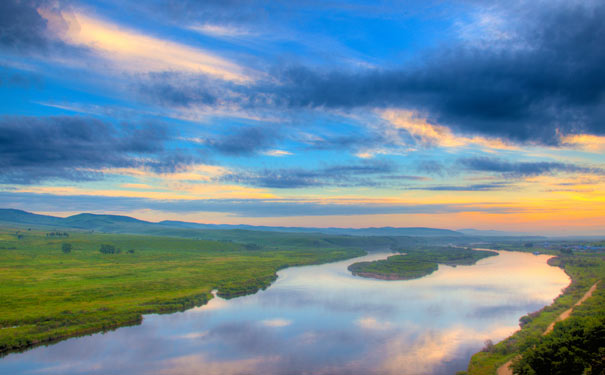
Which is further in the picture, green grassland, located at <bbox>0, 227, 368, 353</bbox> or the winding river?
green grassland, located at <bbox>0, 227, 368, 353</bbox>

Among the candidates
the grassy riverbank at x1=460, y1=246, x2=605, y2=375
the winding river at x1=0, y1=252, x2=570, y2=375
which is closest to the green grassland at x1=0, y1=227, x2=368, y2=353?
the winding river at x1=0, y1=252, x2=570, y2=375

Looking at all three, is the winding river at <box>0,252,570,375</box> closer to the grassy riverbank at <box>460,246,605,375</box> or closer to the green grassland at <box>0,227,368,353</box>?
the grassy riverbank at <box>460,246,605,375</box>

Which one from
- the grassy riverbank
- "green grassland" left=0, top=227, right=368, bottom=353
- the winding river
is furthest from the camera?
"green grassland" left=0, top=227, right=368, bottom=353

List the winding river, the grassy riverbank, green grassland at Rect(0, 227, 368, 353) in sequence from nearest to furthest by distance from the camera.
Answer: the grassy riverbank < the winding river < green grassland at Rect(0, 227, 368, 353)

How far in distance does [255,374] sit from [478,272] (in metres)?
87.0

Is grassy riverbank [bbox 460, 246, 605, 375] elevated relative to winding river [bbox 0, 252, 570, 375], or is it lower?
elevated

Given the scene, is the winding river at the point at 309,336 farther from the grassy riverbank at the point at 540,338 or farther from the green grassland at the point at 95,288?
the green grassland at the point at 95,288

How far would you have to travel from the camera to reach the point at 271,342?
42.0m

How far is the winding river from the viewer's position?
115 ft

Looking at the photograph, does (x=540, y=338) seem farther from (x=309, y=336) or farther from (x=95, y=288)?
(x=95, y=288)

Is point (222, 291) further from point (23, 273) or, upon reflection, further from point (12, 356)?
point (23, 273)

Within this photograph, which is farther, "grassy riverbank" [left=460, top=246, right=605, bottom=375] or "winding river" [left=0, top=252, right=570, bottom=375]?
"winding river" [left=0, top=252, right=570, bottom=375]

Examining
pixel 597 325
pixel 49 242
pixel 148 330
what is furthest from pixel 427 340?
pixel 49 242

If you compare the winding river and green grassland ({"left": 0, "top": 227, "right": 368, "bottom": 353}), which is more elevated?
green grassland ({"left": 0, "top": 227, "right": 368, "bottom": 353})
